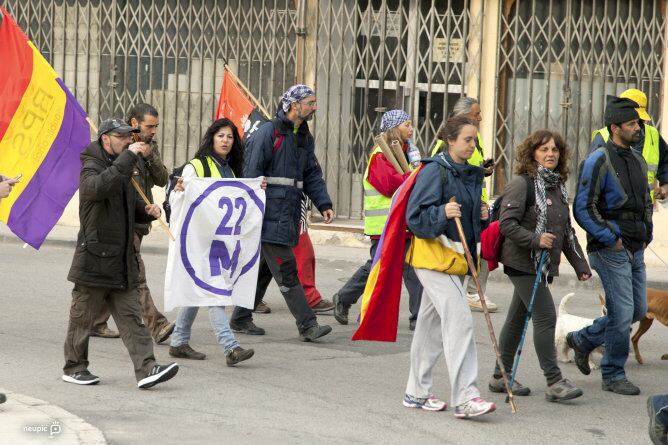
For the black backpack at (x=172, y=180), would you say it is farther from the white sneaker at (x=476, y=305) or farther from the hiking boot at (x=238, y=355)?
the white sneaker at (x=476, y=305)

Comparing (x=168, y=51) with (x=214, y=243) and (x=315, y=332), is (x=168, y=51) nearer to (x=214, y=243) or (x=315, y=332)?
(x=315, y=332)

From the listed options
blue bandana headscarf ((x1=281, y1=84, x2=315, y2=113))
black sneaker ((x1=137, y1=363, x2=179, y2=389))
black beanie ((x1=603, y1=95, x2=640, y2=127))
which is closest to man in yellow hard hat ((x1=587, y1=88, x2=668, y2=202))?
black beanie ((x1=603, y1=95, x2=640, y2=127))

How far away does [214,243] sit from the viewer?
28.5 feet

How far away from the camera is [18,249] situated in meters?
14.3

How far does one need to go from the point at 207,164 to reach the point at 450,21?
22.6ft

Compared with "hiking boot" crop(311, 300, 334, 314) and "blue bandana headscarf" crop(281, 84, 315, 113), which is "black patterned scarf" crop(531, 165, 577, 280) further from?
"hiking boot" crop(311, 300, 334, 314)

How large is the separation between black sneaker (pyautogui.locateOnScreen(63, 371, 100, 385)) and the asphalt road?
0.20 feet

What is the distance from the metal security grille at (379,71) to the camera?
1511cm

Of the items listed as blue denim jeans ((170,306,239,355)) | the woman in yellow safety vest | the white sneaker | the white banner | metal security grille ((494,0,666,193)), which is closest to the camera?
Result: blue denim jeans ((170,306,239,355))

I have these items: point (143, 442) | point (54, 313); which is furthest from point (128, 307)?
point (54, 313)

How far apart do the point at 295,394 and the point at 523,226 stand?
168 cm

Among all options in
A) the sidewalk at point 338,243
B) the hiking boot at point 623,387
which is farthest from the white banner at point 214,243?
the sidewalk at point 338,243

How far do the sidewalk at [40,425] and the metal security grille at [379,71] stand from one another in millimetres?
8951

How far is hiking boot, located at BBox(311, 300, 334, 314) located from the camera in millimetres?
10859
